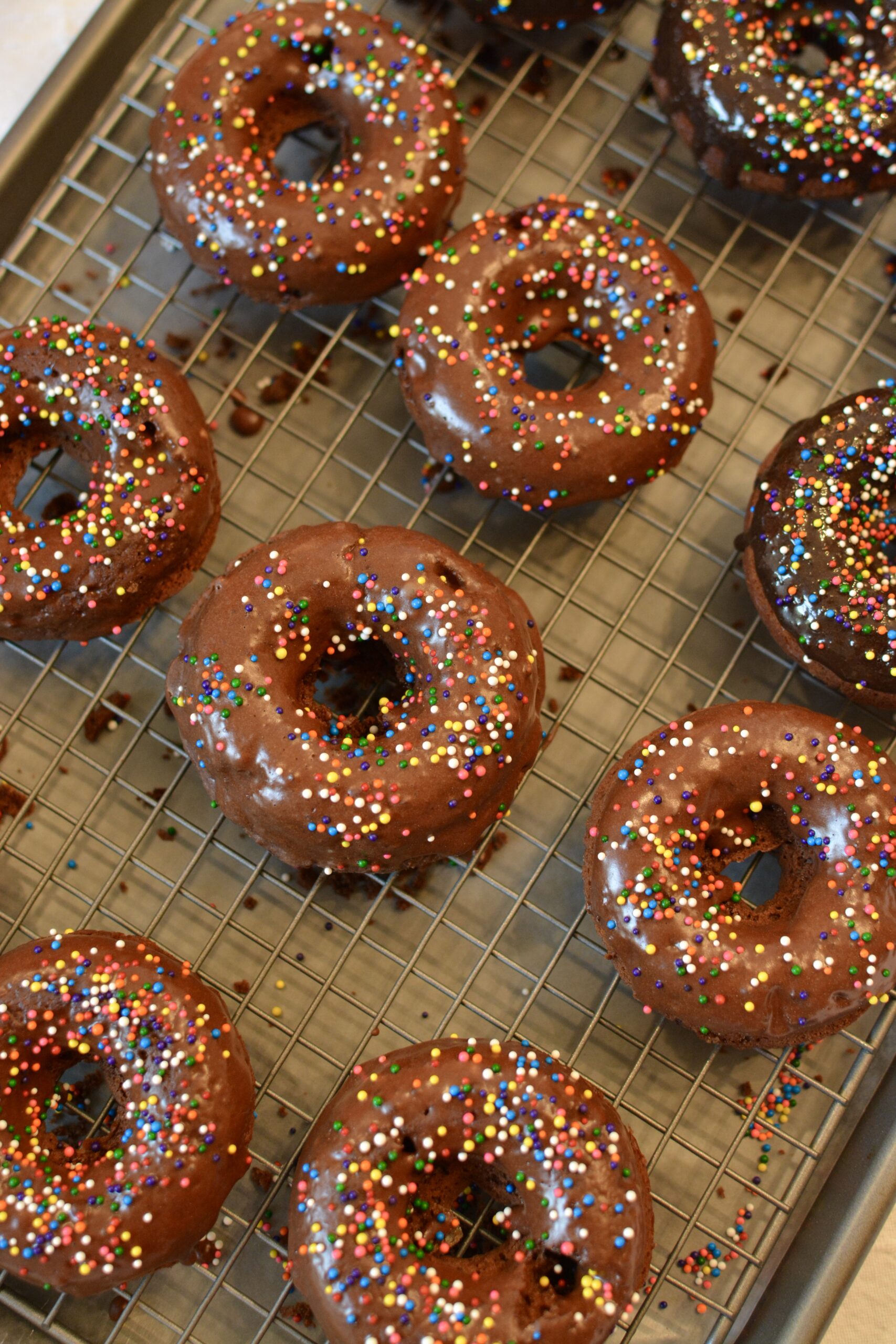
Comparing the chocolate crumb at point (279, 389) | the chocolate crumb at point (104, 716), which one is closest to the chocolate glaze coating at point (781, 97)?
the chocolate crumb at point (279, 389)

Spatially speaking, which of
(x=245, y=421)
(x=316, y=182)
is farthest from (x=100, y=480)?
(x=316, y=182)

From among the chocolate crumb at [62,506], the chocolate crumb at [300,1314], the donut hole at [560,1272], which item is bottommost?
the chocolate crumb at [300,1314]

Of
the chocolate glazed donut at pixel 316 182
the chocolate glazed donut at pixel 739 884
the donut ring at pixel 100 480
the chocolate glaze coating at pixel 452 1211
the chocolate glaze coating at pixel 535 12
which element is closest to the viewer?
the chocolate glaze coating at pixel 452 1211

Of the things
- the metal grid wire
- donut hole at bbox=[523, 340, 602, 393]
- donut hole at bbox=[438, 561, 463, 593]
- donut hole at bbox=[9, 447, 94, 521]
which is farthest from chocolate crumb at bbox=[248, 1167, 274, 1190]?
donut hole at bbox=[523, 340, 602, 393]

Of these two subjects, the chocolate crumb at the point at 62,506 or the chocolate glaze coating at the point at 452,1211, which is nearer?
the chocolate glaze coating at the point at 452,1211

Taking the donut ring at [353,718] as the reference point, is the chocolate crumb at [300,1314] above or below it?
below

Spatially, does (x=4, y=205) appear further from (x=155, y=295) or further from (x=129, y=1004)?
(x=129, y=1004)

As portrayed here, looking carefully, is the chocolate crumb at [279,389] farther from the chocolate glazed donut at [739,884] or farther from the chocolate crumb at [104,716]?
the chocolate glazed donut at [739,884]

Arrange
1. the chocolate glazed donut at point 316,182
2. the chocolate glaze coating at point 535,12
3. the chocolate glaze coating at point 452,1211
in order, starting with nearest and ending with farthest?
the chocolate glaze coating at point 452,1211 → the chocolate glazed donut at point 316,182 → the chocolate glaze coating at point 535,12
